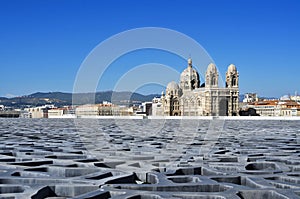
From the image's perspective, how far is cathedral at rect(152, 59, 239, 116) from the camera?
99.2m

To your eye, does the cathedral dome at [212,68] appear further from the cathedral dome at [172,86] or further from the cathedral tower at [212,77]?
the cathedral dome at [172,86]

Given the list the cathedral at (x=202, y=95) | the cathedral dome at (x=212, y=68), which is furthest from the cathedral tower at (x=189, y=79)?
the cathedral dome at (x=212, y=68)

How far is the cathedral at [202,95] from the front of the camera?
99188mm

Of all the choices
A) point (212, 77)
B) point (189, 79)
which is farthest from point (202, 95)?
point (189, 79)

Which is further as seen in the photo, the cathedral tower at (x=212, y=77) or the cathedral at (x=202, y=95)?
the cathedral tower at (x=212, y=77)

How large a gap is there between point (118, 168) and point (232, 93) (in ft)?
319

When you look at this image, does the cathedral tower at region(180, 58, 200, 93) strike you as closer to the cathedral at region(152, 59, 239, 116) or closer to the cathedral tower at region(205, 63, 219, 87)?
the cathedral at region(152, 59, 239, 116)

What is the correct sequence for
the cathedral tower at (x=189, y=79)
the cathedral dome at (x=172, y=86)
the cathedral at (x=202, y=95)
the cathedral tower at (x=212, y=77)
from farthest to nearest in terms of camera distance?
the cathedral tower at (x=189, y=79), the cathedral dome at (x=172, y=86), the cathedral tower at (x=212, y=77), the cathedral at (x=202, y=95)

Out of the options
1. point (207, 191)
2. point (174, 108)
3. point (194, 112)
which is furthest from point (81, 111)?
point (207, 191)

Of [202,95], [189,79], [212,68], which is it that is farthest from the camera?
[189,79]

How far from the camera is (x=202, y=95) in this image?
100750 millimetres

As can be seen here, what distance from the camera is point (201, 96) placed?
101 meters

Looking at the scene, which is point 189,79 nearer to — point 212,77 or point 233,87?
point 212,77

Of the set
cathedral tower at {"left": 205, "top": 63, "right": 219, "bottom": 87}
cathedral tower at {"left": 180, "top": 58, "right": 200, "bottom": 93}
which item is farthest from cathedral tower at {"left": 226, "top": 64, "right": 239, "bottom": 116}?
cathedral tower at {"left": 180, "top": 58, "right": 200, "bottom": 93}
